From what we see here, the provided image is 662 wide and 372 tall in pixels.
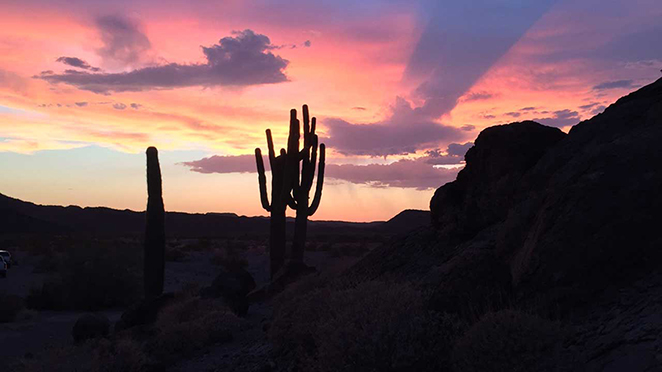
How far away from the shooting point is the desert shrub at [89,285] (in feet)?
73.7

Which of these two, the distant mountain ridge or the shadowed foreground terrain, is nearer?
the shadowed foreground terrain

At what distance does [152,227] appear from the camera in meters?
20.2

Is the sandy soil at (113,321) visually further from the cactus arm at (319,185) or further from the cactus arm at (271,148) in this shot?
the cactus arm at (271,148)

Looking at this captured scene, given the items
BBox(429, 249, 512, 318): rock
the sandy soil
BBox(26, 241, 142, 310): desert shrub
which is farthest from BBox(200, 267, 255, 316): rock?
BBox(429, 249, 512, 318): rock

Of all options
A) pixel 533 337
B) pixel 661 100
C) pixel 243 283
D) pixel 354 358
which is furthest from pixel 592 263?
pixel 243 283

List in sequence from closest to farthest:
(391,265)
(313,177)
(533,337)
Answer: (533,337) < (391,265) < (313,177)

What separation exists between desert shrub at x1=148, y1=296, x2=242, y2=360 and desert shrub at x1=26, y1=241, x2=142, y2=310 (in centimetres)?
919

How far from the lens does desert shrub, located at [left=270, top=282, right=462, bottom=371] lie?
6988 millimetres

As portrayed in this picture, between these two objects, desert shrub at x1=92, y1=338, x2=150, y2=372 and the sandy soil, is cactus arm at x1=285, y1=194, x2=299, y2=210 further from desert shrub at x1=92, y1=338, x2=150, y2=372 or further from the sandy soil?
desert shrub at x1=92, y1=338, x2=150, y2=372

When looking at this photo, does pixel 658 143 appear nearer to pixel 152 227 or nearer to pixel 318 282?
pixel 318 282

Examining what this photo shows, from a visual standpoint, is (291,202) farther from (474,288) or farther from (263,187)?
(474,288)

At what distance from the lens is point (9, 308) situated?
19109 millimetres

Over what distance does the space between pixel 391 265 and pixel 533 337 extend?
7.54 m

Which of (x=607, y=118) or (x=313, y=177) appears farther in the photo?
(x=313, y=177)
